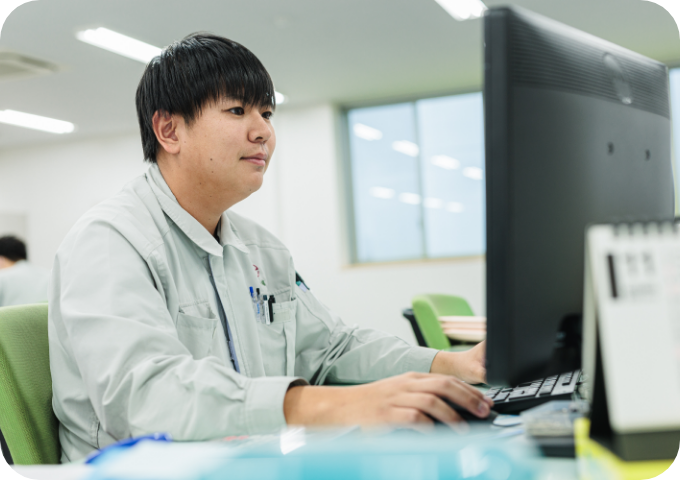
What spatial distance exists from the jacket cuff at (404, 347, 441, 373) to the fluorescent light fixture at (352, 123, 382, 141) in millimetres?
5206

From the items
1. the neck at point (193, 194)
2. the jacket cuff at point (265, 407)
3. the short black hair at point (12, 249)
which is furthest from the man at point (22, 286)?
the jacket cuff at point (265, 407)

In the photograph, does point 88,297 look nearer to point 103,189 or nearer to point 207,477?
point 207,477

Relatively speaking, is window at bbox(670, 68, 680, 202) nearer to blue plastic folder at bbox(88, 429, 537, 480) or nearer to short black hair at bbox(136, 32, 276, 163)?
short black hair at bbox(136, 32, 276, 163)

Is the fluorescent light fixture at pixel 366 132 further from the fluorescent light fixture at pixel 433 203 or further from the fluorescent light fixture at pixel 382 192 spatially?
the fluorescent light fixture at pixel 433 203

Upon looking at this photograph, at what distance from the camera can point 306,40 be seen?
4.50 meters

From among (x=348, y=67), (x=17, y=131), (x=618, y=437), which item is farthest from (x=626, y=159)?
(x=17, y=131)

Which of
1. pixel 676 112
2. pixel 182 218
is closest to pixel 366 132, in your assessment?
pixel 676 112

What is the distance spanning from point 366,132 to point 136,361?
5637mm

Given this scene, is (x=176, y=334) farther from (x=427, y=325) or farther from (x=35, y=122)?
(x=35, y=122)

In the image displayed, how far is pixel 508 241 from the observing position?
1.90 feet

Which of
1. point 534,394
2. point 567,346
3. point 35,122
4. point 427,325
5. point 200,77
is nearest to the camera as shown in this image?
point 567,346

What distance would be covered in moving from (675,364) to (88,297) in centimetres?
75

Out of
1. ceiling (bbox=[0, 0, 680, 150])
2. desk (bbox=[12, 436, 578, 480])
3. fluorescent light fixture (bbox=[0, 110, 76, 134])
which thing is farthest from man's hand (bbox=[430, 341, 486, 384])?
fluorescent light fixture (bbox=[0, 110, 76, 134])

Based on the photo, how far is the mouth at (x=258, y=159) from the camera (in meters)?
1.24
